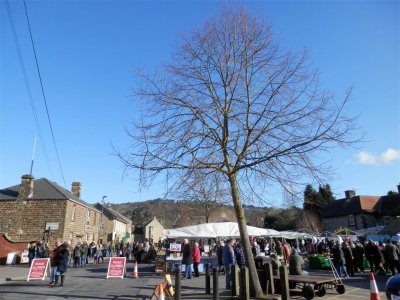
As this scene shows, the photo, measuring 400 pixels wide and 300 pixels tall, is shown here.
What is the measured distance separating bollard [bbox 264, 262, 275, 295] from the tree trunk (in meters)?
0.56

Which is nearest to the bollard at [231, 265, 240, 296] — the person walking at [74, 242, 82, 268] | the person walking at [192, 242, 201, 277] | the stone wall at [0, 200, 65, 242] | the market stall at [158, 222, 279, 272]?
the person walking at [192, 242, 201, 277]

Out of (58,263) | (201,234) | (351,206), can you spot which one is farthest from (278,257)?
(351,206)

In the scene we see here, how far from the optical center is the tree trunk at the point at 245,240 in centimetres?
1041

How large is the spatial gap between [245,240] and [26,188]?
29137 millimetres

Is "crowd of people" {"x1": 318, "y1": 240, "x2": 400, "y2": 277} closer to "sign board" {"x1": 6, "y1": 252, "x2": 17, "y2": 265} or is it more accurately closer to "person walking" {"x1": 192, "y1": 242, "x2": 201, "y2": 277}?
"person walking" {"x1": 192, "y1": 242, "x2": 201, "y2": 277}

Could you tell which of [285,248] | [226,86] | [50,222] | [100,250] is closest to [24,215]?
[50,222]

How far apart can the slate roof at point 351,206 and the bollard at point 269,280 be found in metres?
43.0

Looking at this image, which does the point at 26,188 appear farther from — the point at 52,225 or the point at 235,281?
the point at 235,281

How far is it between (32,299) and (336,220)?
1979 inches

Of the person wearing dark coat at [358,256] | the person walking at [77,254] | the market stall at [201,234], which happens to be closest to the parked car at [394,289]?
the person wearing dark coat at [358,256]

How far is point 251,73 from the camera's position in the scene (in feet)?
38.7

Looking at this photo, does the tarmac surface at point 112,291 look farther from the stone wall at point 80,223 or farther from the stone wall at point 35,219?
the stone wall at point 80,223

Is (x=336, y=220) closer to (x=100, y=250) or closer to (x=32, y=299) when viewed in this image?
(x=100, y=250)

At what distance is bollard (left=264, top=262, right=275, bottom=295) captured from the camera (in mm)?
10866
